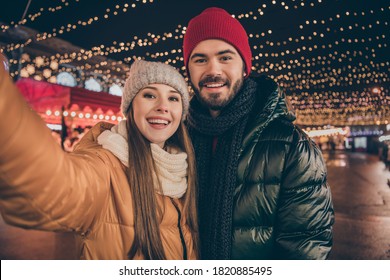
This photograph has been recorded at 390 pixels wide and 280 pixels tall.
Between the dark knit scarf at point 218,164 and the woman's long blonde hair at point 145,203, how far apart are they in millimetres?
124

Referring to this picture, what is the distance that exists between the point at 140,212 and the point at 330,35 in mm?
11421

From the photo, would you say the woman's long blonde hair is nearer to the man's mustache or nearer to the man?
the man

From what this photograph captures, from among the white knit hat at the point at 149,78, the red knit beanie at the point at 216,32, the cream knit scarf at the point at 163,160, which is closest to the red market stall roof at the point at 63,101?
the red knit beanie at the point at 216,32

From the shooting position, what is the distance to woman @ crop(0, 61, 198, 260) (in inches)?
32.4

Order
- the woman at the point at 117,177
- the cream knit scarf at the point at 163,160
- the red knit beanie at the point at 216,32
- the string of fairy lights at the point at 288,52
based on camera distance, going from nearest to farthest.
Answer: the woman at the point at 117,177, the cream knit scarf at the point at 163,160, the red knit beanie at the point at 216,32, the string of fairy lights at the point at 288,52

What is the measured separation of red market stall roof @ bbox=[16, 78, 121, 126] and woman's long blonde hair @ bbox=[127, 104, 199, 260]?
5.43m

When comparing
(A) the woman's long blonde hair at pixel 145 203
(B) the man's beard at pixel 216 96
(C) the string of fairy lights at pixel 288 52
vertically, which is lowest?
(A) the woman's long blonde hair at pixel 145 203

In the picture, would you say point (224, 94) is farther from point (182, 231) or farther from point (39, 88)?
point (39, 88)

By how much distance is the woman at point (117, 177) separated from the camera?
0.82m

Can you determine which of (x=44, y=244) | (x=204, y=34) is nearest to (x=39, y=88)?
(x=44, y=244)

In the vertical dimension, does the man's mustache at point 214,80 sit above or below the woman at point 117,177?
above

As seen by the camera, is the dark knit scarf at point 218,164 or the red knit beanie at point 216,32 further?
the red knit beanie at point 216,32

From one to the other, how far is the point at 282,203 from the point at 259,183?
0.63 feet

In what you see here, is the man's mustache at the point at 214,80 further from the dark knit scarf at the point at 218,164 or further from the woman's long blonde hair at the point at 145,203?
the woman's long blonde hair at the point at 145,203
